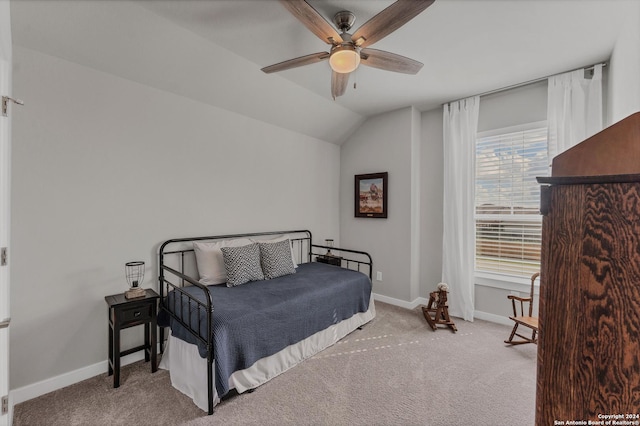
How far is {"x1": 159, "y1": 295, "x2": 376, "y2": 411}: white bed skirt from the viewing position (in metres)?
1.92

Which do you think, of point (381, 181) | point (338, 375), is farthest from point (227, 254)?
point (381, 181)

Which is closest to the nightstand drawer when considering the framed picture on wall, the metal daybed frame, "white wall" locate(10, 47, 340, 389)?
the metal daybed frame

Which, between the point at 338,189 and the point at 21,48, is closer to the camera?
the point at 21,48

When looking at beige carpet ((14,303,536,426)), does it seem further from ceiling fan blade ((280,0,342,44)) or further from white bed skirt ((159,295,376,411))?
ceiling fan blade ((280,0,342,44))

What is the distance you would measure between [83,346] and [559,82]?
4804 mm

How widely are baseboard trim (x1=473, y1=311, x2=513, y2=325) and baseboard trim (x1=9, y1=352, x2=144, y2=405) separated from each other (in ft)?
11.9

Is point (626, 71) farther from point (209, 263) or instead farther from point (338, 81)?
point (209, 263)

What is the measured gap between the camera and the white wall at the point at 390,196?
373 cm

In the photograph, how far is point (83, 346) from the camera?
2.16 meters

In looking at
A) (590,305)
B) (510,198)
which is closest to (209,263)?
(590,305)

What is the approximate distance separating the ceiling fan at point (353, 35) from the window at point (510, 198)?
1.82 m

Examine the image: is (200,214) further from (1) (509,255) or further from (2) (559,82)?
(2) (559,82)

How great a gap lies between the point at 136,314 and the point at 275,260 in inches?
50.9

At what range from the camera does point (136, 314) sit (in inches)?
84.3
